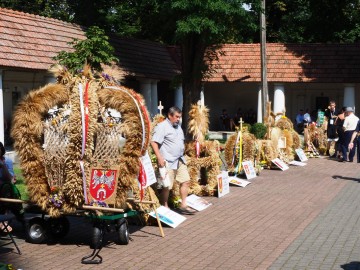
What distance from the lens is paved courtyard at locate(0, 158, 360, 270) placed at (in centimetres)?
842

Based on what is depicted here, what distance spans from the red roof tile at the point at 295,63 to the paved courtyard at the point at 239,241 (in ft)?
68.5

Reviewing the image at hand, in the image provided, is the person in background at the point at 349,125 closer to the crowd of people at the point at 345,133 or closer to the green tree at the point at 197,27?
the crowd of people at the point at 345,133

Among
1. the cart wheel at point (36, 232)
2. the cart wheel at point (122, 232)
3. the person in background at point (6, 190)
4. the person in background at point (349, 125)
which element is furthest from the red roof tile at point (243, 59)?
the cart wheel at point (122, 232)

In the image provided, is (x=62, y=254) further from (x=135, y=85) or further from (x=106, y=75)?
(x=135, y=85)

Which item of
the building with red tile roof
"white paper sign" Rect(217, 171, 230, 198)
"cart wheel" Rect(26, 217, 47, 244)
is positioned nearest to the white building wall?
the building with red tile roof

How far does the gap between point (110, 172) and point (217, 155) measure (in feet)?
18.5

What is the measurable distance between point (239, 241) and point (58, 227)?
105 inches

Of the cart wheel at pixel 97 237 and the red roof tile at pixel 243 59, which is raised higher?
the red roof tile at pixel 243 59

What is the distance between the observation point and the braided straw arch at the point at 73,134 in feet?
29.9

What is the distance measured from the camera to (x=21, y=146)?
9.28 metres

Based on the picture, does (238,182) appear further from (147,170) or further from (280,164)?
(147,170)

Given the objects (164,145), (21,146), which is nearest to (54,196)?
(21,146)

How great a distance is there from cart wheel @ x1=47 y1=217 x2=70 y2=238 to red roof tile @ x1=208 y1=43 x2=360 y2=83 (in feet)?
81.1

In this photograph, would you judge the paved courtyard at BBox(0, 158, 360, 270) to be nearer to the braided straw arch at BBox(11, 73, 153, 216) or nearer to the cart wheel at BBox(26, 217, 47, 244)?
the cart wheel at BBox(26, 217, 47, 244)
